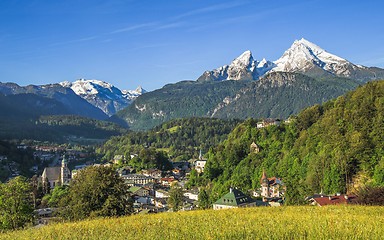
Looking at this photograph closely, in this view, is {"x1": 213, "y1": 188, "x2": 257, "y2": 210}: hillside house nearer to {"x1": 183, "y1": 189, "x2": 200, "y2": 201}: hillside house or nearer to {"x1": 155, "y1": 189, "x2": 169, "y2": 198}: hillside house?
{"x1": 183, "y1": 189, "x2": 200, "y2": 201}: hillside house

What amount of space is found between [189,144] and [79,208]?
169742 mm

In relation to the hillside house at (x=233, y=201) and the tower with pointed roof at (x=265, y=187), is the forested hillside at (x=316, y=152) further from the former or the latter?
the hillside house at (x=233, y=201)

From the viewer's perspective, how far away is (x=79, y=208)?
22859 mm

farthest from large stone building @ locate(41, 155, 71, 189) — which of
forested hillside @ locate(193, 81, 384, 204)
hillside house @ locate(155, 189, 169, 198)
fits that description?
forested hillside @ locate(193, 81, 384, 204)

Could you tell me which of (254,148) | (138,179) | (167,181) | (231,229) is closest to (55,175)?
(138,179)

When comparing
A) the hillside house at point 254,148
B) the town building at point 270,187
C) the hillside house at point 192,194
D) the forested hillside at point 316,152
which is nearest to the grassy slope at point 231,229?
the forested hillside at point 316,152

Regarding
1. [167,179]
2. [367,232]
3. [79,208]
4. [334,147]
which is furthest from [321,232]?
[167,179]

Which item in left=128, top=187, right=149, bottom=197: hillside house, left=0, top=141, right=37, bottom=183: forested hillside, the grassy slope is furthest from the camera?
left=0, top=141, right=37, bottom=183: forested hillside

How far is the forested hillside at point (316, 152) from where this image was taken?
1786 inches

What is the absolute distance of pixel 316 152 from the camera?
185 feet

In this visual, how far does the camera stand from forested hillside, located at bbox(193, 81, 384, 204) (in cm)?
4538

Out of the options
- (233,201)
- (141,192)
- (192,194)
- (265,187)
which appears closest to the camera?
(233,201)

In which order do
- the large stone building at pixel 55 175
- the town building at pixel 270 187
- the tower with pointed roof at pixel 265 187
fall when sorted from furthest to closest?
the large stone building at pixel 55 175, the tower with pointed roof at pixel 265 187, the town building at pixel 270 187

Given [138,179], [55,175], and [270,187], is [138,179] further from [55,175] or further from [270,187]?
[270,187]
